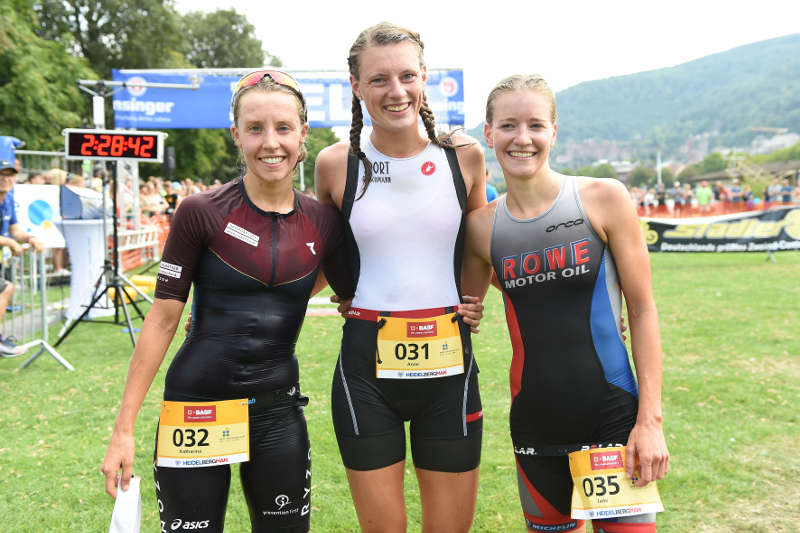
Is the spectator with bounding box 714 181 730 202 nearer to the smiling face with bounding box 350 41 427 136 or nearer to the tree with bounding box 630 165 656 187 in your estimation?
the smiling face with bounding box 350 41 427 136

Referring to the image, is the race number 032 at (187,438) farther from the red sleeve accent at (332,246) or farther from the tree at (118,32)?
the tree at (118,32)

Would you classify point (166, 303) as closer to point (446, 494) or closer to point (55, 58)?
point (446, 494)

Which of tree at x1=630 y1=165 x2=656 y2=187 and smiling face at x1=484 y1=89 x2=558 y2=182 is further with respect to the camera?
tree at x1=630 y1=165 x2=656 y2=187

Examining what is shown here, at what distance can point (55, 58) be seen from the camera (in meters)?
22.0

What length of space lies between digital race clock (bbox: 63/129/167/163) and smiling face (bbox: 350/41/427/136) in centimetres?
546

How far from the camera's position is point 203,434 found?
80.5 inches

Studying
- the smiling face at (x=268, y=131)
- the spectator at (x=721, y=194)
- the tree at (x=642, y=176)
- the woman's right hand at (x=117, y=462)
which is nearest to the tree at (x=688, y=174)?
the tree at (x=642, y=176)

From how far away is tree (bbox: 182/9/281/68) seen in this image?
42.9m

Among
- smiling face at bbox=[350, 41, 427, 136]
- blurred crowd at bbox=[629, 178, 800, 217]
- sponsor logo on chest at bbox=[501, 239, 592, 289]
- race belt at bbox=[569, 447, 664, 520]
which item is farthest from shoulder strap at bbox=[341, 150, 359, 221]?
blurred crowd at bbox=[629, 178, 800, 217]

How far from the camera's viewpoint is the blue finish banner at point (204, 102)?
1264 cm

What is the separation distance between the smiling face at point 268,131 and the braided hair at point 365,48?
37cm

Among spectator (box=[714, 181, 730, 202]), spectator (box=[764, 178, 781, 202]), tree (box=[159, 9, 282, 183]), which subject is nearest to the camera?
spectator (box=[764, 178, 781, 202])

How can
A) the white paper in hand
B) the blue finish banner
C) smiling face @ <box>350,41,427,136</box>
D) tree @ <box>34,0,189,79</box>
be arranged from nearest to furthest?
the white paper in hand
smiling face @ <box>350,41,427,136</box>
the blue finish banner
tree @ <box>34,0,189,79</box>

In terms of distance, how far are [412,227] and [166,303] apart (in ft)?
2.99
